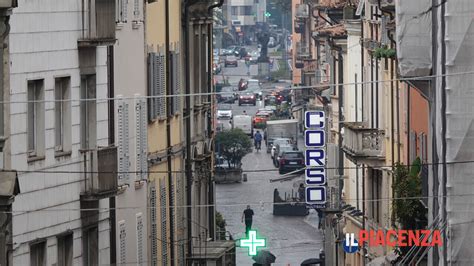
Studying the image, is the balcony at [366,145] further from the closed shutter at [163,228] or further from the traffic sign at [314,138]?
the closed shutter at [163,228]

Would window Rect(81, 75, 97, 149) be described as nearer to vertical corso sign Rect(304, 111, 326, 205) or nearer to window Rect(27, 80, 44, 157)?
window Rect(27, 80, 44, 157)

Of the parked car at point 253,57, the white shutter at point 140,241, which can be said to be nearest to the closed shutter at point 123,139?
the white shutter at point 140,241

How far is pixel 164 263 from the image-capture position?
1581 inches


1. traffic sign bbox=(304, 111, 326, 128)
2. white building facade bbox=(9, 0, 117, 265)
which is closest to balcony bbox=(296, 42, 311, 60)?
traffic sign bbox=(304, 111, 326, 128)

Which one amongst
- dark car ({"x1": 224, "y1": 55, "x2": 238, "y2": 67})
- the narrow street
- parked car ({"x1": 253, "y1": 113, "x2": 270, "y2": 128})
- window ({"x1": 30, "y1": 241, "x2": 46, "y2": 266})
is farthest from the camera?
dark car ({"x1": 224, "y1": 55, "x2": 238, "y2": 67})

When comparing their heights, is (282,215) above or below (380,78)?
below

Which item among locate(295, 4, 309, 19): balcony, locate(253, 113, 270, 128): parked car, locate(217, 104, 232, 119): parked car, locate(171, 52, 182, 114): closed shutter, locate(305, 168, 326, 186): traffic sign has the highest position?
locate(295, 4, 309, 19): balcony

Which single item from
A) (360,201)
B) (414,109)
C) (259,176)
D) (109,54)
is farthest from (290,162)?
(109,54)

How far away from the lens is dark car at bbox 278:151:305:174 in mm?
93688

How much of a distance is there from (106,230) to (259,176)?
6890 centimetres

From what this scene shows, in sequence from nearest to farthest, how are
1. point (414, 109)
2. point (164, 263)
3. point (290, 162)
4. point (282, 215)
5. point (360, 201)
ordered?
1. point (164, 263)
2. point (414, 109)
3. point (360, 201)
4. point (282, 215)
5. point (290, 162)

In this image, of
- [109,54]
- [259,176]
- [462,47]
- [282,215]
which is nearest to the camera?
[462,47]

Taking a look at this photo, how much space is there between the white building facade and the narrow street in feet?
75.1

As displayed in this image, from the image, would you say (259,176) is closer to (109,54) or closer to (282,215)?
(282,215)
